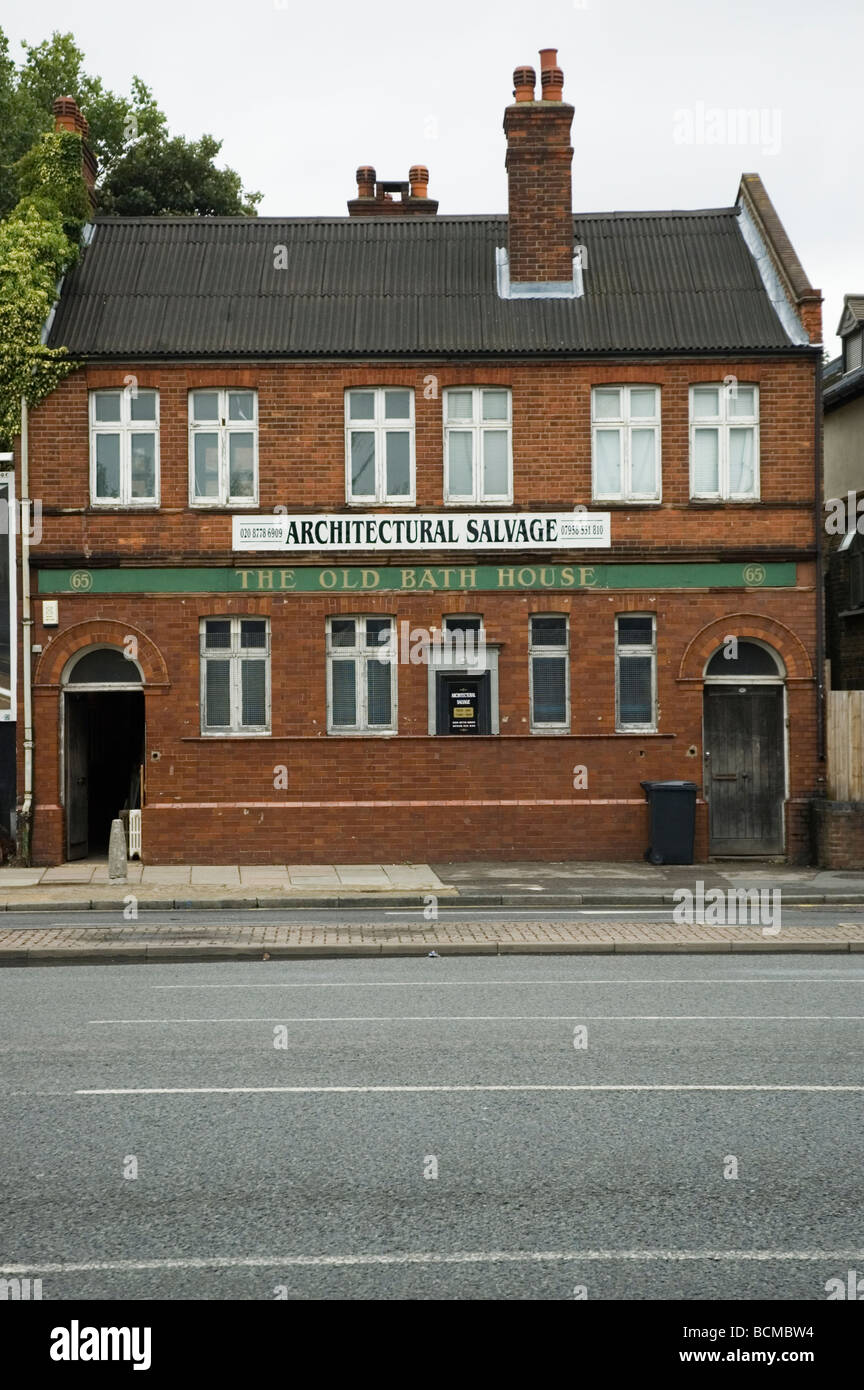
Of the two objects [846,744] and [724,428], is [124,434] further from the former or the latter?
[846,744]

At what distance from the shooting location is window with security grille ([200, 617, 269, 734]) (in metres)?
24.0

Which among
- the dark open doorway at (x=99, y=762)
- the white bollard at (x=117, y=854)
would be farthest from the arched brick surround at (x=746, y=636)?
the dark open doorway at (x=99, y=762)

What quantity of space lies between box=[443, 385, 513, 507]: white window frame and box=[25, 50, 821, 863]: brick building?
0.04 meters

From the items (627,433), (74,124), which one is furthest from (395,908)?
(74,124)

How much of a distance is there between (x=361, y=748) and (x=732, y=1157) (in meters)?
16.4

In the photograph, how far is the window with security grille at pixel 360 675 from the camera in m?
24.0

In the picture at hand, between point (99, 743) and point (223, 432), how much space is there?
5.58m

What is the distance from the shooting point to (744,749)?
24141 millimetres

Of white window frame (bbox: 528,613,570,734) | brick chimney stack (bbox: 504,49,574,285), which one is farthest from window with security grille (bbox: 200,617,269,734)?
brick chimney stack (bbox: 504,49,574,285)

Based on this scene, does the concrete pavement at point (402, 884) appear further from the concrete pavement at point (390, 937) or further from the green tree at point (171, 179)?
the green tree at point (171, 179)

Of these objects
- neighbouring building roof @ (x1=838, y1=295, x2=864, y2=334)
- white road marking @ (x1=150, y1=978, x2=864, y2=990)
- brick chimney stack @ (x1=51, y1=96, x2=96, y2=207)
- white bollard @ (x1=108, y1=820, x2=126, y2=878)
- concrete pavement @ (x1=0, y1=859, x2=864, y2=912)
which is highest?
brick chimney stack @ (x1=51, y1=96, x2=96, y2=207)

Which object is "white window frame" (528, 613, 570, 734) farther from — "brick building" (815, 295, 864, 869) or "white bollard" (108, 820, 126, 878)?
"white bollard" (108, 820, 126, 878)

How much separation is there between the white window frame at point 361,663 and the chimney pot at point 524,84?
904cm

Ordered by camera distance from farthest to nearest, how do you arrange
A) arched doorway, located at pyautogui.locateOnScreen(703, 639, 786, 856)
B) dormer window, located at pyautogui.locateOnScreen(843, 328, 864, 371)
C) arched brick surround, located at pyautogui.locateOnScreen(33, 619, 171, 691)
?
dormer window, located at pyautogui.locateOnScreen(843, 328, 864, 371) → arched doorway, located at pyautogui.locateOnScreen(703, 639, 786, 856) → arched brick surround, located at pyautogui.locateOnScreen(33, 619, 171, 691)
